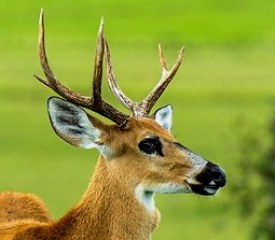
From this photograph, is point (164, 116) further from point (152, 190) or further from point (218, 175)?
point (218, 175)

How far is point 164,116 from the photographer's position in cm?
1114

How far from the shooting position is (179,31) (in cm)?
4759

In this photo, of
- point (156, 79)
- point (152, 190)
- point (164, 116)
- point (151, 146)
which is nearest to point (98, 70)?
point (151, 146)

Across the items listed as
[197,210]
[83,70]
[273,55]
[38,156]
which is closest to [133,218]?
[197,210]

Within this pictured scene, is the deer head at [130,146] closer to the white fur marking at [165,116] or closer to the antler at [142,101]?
the antler at [142,101]

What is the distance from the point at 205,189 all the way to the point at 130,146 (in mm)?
595

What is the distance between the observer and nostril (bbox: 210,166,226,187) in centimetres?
1010

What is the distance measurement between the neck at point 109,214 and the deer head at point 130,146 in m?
0.04

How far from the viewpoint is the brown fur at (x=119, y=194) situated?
33.6 feet

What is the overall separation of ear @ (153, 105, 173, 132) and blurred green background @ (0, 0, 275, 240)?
17.7ft

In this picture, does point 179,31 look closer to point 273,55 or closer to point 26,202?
point 273,55

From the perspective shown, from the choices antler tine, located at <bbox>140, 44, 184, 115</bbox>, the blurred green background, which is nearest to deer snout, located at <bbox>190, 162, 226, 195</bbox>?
antler tine, located at <bbox>140, 44, 184, 115</bbox>

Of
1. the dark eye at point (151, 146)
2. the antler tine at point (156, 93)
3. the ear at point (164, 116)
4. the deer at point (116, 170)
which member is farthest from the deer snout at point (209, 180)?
the ear at point (164, 116)

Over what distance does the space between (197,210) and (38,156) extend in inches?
158
